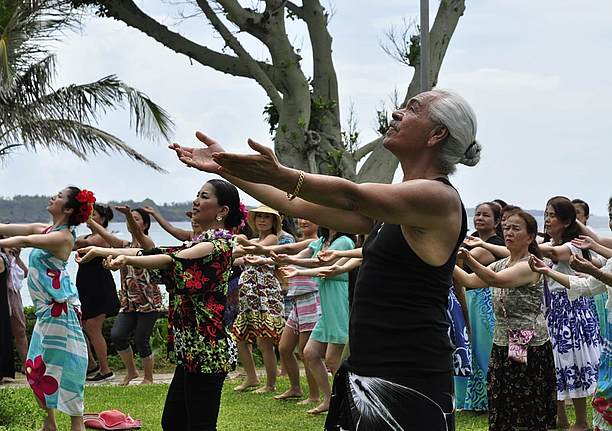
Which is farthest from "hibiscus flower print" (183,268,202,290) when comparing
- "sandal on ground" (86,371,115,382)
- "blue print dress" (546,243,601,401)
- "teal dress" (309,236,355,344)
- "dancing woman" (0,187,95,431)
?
"sandal on ground" (86,371,115,382)

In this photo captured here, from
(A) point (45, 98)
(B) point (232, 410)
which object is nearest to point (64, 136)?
(A) point (45, 98)

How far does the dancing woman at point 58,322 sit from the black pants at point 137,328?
357 cm

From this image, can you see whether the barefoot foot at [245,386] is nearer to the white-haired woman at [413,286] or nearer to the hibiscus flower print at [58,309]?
the hibiscus flower print at [58,309]

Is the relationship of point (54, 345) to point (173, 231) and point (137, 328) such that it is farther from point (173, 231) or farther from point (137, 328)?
point (173, 231)

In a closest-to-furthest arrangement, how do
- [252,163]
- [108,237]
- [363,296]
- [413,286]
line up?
[252,163], [413,286], [363,296], [108,237]

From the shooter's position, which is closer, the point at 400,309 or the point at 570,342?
the point at 400,309

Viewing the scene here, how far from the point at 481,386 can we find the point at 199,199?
4.22 metres

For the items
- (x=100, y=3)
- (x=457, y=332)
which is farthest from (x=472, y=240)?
(x=100, y=3)

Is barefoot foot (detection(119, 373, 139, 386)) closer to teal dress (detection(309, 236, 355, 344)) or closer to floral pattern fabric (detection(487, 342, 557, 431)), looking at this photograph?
teal dress (detection(309, 236, 355, 344))

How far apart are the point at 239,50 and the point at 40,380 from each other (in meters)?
9.65

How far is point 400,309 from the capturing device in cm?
374

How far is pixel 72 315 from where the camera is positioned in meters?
8.24

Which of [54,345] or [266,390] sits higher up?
[54,345]

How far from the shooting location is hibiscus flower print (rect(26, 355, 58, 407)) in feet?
26.5
